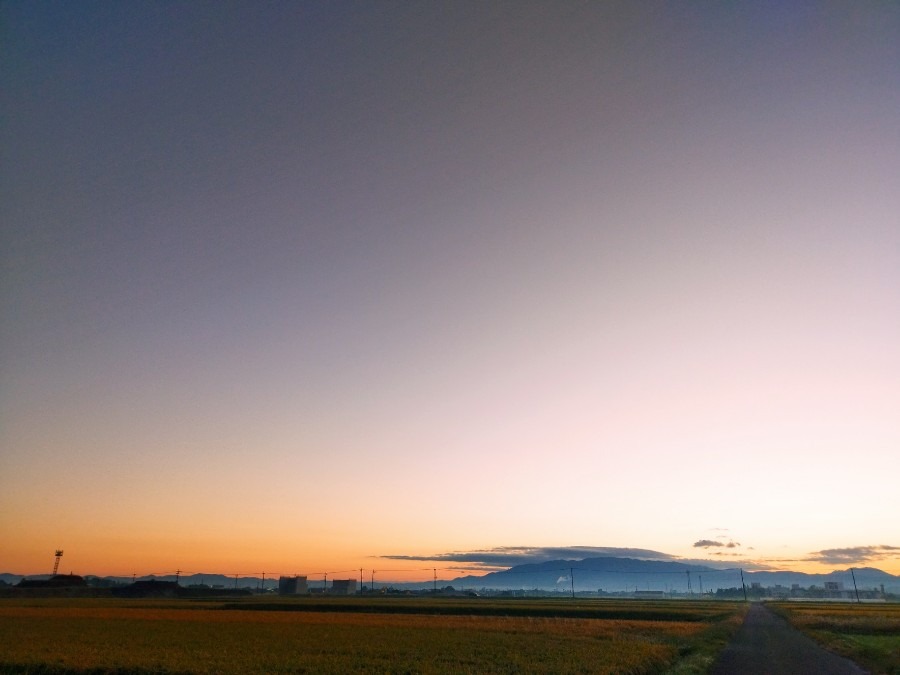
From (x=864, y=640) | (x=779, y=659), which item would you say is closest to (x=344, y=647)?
(x=779, y=659)

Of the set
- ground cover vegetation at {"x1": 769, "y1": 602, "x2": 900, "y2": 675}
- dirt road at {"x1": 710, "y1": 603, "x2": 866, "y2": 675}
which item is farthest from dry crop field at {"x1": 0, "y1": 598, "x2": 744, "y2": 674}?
ground cover vegetation at {"x1": 769, "y1": 602, "x2": 900, "y2": 675}

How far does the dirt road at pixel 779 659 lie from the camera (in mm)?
28109

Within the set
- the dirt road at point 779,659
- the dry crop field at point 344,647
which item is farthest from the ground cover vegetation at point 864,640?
the dry crop field at point 344,647

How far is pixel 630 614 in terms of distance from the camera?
8025 centimetres

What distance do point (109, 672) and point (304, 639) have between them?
56.9 ft

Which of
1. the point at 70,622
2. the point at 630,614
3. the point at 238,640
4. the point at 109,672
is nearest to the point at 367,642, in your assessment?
the point at 238,640

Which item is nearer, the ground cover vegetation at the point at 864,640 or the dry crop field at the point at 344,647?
the dry crop field at the point at 344,647

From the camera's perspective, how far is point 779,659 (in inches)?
1288

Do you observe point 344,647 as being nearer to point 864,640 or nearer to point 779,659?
point 779,659

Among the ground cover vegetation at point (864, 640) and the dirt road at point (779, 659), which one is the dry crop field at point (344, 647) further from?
the ground cover vegetation at point (864, 640)

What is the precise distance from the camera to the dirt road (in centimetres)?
2811

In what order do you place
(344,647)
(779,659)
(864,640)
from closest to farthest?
(779,659) < (344,647) < (864,640)

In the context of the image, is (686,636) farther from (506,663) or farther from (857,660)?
(506,663)

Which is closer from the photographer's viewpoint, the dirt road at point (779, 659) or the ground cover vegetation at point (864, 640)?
the dirt road at point (779, 659)
